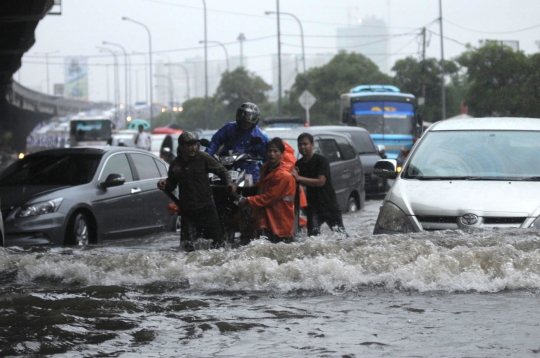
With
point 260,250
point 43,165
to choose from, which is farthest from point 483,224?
point 43,165

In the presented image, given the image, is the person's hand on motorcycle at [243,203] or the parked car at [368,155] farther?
the parked car at [368,155]

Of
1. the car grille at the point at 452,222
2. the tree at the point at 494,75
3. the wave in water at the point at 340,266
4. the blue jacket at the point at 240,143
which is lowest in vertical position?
the wave in water at the point at 340,266

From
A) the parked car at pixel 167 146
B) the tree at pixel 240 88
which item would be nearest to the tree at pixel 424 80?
the tree at pixel 240 88

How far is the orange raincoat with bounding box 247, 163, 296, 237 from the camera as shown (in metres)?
9.28

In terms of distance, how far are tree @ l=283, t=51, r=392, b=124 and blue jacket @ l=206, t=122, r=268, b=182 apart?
6075 cm

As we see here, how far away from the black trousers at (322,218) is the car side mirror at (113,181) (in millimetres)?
2419

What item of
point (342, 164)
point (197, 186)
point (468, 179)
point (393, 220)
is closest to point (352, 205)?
point (342, 164)

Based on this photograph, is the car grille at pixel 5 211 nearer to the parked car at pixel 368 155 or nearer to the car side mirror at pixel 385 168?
the car side mirror at pixel 385 168

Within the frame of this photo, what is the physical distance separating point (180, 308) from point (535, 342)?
8.79 feet

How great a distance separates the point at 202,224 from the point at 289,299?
88.3 inches

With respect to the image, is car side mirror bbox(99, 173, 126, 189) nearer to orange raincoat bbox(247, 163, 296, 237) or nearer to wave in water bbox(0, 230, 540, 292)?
wave in water bbox(0, 230, 540, 292)

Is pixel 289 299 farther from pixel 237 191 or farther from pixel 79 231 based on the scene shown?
pixel 79 231

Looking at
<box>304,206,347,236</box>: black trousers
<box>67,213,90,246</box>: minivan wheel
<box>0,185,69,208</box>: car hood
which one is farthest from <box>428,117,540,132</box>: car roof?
<box>0,185,69,208</box>: car hood

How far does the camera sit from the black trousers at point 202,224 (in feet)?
31.1
